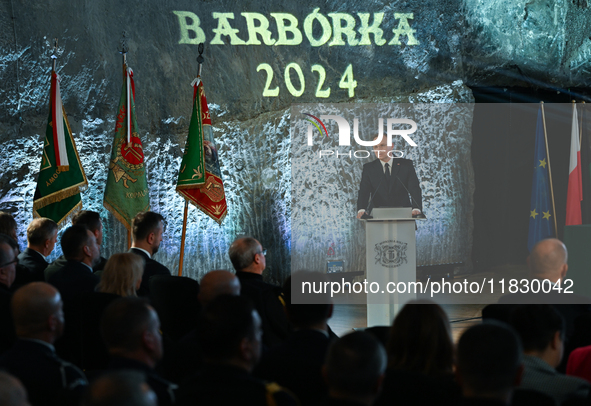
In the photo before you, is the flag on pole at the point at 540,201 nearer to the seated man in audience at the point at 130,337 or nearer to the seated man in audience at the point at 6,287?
the seated man in audience at the point at 6,287

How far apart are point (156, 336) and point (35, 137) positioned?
18.6 feet

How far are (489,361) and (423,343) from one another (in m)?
0.37

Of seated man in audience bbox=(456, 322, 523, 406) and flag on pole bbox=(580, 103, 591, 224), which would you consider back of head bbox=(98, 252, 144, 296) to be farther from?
flag on pole bbox=(580, 103, 591, 224)

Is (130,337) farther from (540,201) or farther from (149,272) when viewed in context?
(540,201)

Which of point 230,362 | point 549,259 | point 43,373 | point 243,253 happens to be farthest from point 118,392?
point 549,259

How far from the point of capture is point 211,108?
24.7ft

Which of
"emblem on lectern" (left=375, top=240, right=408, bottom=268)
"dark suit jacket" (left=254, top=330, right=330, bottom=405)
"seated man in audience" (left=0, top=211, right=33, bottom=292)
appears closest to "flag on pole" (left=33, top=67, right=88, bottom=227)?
"seated man in audience" (left=0, top=211, right=33, bottom=292)

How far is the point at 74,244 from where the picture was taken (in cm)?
343

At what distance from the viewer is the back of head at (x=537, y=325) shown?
2.00 m

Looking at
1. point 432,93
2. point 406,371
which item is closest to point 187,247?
point 432,93

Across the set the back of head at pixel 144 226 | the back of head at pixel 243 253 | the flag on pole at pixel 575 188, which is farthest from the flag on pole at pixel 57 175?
the flag on pole at pixel 575 188

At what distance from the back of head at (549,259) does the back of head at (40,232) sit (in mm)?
3094

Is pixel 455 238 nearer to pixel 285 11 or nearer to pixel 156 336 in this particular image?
pixel 285 11

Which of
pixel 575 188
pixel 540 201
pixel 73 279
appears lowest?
pixel 73 279
